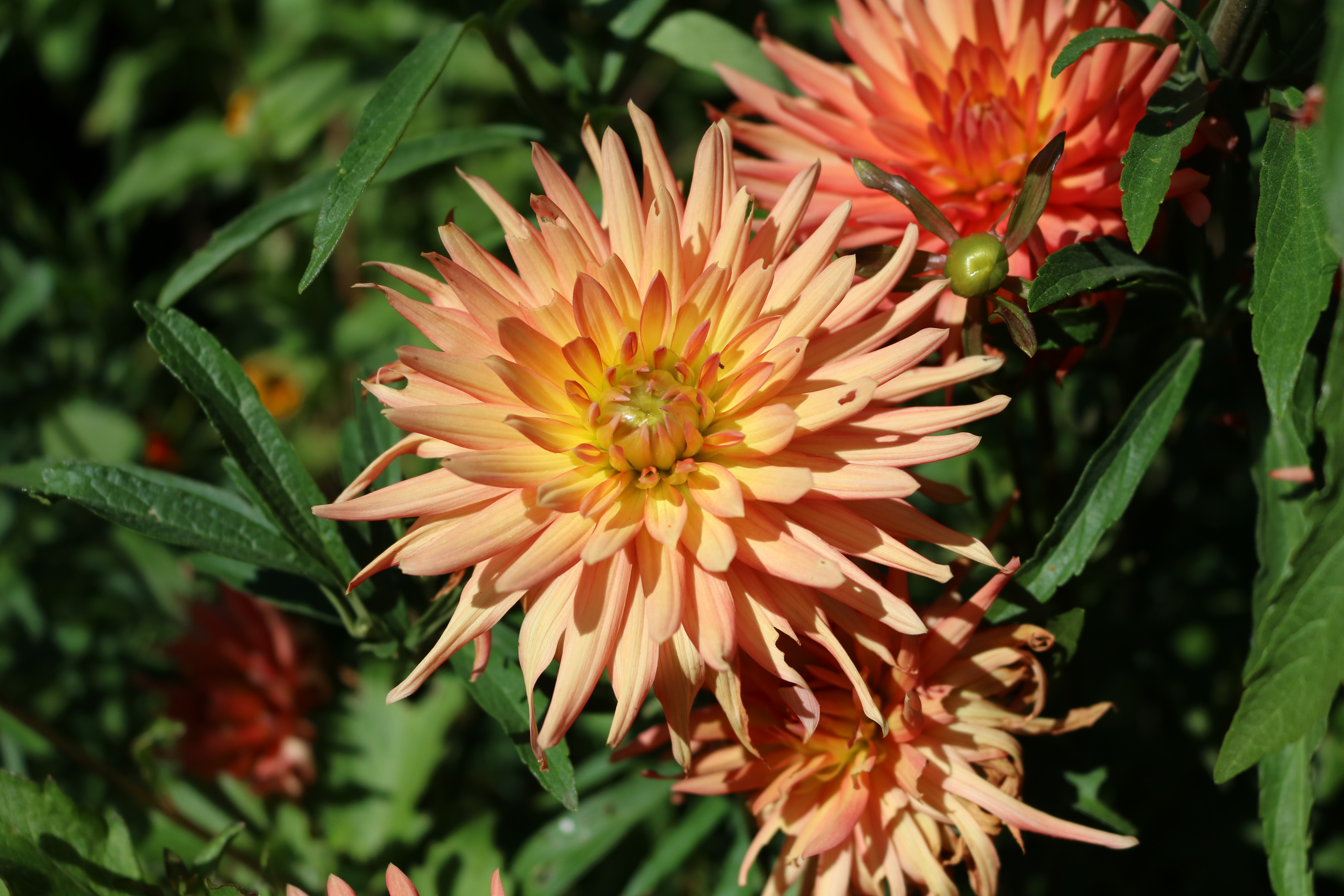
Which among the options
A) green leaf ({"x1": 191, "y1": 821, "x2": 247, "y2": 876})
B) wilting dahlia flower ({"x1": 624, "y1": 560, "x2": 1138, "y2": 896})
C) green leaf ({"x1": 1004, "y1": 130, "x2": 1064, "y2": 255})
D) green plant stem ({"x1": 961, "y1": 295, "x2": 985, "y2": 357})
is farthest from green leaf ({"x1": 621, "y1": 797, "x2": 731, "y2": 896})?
green leaf ({"x1": 1004, "y1": 130, "x2": 1064, "y2": 255})

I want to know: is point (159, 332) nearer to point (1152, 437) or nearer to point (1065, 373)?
point (1065, 373)

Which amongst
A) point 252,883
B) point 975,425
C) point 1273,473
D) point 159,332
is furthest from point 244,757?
point 1273,473

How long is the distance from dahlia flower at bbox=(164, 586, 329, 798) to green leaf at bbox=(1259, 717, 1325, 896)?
164cm

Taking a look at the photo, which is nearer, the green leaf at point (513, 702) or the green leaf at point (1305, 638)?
the green leaf at point (1305, 638)

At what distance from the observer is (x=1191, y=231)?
1241 millimetres

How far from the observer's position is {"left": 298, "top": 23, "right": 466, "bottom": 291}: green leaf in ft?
3.59

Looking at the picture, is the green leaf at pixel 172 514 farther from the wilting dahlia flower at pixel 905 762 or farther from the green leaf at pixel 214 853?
the wilting dahlia flower at pixel 905 762

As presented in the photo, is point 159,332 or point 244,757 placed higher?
point 159,332

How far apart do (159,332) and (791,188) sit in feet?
2.68

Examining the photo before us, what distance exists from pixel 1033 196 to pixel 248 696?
1777mm

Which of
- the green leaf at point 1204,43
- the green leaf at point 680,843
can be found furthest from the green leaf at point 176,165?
the green leaf at point 1204,43

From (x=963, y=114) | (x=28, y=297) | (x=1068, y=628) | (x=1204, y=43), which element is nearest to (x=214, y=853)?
(x=1068, y=628)

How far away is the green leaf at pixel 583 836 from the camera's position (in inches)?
64.2

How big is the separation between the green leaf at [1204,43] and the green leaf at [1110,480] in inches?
13.3
